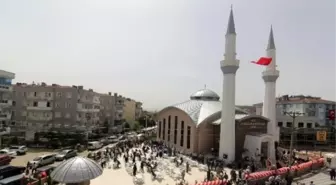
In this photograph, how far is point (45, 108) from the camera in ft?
183

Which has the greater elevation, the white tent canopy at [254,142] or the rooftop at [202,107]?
the rooftop at [202,107]

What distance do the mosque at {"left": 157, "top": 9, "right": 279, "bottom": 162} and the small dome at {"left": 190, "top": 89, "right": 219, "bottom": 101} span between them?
3842 mm

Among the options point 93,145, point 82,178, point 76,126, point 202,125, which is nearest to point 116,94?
point 76,126

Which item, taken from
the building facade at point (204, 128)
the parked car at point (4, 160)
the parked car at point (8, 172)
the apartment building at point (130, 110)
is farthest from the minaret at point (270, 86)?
the apartment building at point (130, 110)

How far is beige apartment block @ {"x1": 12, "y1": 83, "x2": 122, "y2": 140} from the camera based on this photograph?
2190 inches

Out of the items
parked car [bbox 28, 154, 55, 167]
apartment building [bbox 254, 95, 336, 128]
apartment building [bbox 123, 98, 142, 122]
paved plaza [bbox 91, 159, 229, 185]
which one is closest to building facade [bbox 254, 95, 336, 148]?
apartment building [bbox 254, 95, 336, 128]

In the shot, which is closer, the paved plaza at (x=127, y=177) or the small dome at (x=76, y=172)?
the small dome at (x=76, y=172)

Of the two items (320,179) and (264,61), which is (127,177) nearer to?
(320,179)

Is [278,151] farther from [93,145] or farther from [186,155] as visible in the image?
[93,145]

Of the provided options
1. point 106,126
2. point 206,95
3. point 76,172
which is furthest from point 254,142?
point 106,126

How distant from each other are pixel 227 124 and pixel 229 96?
11.2 ft

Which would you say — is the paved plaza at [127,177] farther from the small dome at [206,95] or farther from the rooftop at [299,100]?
the rooftop at [299,100]

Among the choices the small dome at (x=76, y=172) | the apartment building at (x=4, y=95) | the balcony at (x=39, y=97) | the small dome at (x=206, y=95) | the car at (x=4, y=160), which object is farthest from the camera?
the balcony at (x=39, y=97)

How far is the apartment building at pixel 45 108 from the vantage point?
55625 mm
